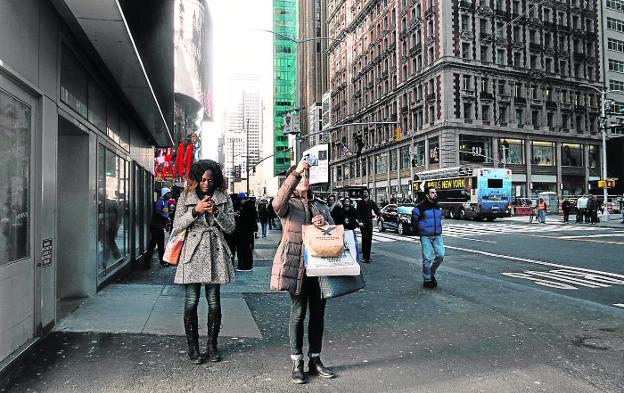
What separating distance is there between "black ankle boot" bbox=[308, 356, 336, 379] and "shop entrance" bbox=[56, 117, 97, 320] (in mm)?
4492

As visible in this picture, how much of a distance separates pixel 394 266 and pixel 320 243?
27.9ft

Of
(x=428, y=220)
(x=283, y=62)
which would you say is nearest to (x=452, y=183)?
(x=428, y=220)

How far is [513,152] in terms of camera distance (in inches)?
2185

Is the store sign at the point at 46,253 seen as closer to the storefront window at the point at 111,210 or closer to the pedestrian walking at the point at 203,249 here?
the pedestrian walking at the point at 203,249

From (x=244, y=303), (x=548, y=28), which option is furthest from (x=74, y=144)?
(x=548, y=28)

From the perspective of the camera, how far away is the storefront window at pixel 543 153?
56.9 meters

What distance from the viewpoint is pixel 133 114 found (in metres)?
11.4

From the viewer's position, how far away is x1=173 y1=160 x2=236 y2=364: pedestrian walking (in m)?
4.56

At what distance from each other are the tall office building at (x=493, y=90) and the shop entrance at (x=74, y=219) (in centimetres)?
4465

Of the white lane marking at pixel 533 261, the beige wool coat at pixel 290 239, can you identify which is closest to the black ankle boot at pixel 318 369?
the beige wool coat at pixel 290 239

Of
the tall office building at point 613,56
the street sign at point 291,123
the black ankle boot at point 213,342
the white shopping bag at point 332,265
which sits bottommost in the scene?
the black ankle boot at point 213,342

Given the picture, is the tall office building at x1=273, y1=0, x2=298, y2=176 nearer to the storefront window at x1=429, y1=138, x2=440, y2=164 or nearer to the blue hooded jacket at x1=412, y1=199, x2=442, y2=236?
the storefront window at x1=429, y1=138, x2=440, y2=164

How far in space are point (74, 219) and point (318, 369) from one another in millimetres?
4962

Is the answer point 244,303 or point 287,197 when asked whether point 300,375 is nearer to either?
point 287,197
